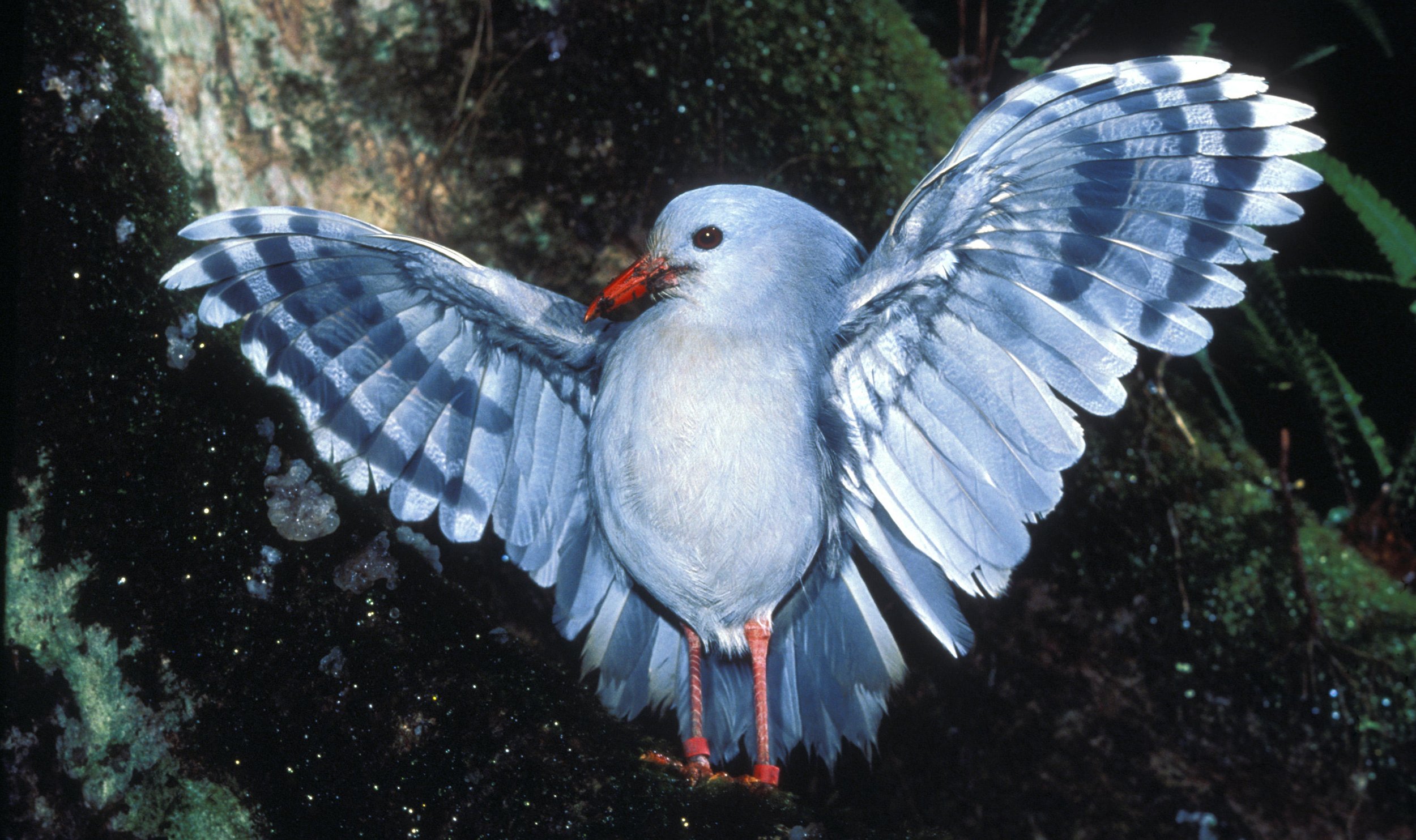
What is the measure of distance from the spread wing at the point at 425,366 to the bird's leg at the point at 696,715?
10.1 inches

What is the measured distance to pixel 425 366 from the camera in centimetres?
193

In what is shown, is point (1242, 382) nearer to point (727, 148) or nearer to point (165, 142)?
point (727, 148)

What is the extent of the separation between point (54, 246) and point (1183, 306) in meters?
2.07

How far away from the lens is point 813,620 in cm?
198

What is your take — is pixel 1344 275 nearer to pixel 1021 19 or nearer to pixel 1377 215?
pixel 1377 215

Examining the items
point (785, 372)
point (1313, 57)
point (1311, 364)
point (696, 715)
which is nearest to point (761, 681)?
point (696, 715)

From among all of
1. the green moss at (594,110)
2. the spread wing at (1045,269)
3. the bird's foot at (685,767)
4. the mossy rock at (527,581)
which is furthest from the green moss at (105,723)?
the spread wing at (1045,269)

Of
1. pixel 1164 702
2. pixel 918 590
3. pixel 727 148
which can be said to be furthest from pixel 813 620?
pixel 727 148

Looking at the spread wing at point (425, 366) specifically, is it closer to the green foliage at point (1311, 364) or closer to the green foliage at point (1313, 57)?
the green foliage at point (1311, 364)

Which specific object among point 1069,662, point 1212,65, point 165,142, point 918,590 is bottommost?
point 1069,662

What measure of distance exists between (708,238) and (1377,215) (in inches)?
78.4

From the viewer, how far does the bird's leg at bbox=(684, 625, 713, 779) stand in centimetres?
179

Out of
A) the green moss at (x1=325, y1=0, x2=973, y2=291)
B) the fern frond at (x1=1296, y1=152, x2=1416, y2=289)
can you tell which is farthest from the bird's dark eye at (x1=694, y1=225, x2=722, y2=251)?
the fern frond at (x1=1296, y1=152, x2=1416, y2=289)

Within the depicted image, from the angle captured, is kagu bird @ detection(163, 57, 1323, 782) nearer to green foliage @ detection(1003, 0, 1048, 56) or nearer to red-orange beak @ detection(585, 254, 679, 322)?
red-orange beak @ detection(585, 254, 679, 322)
